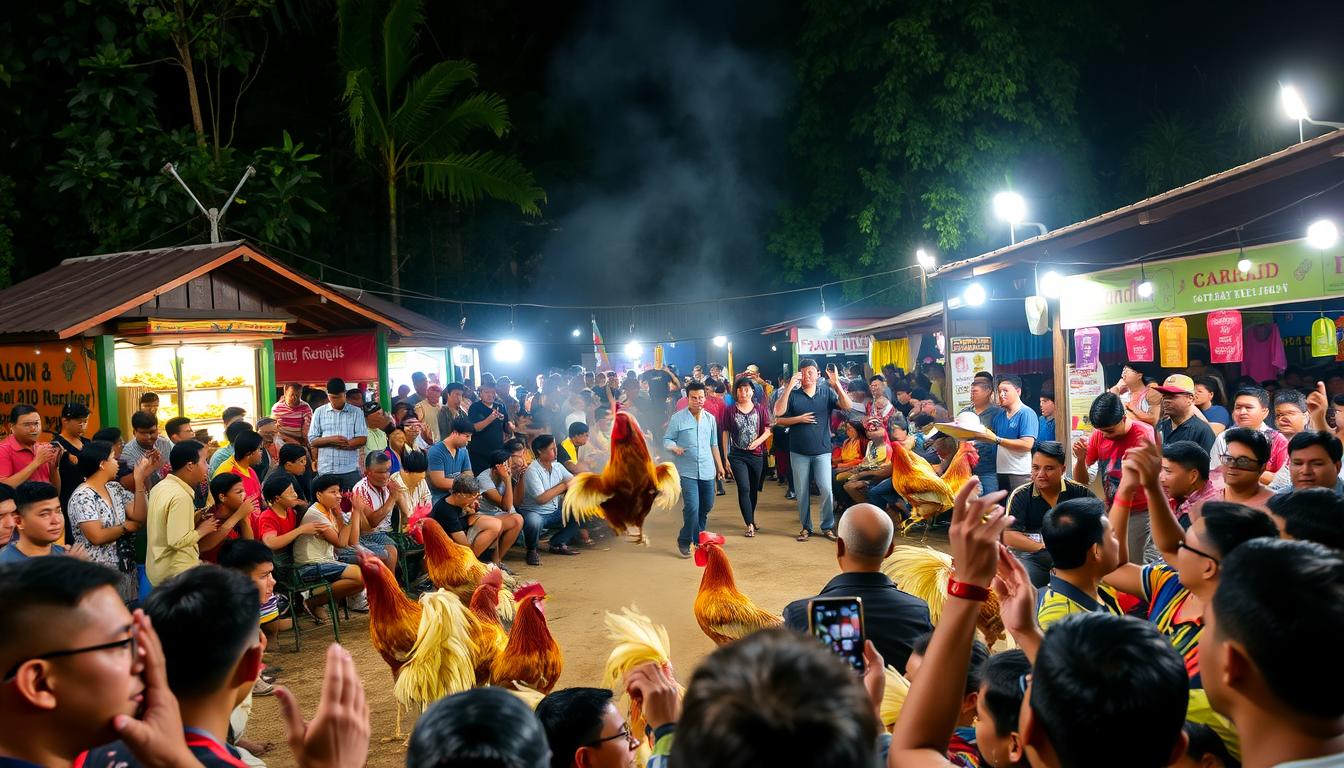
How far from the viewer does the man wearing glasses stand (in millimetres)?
2738

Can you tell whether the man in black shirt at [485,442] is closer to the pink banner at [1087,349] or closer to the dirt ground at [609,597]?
the dirt ground at [609,597]

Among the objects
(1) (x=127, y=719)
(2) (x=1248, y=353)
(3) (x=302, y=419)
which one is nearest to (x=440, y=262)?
(3) (x=302, y=419)

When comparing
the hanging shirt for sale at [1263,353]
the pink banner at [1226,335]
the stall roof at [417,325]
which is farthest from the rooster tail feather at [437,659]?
the stall roof at [417,325]

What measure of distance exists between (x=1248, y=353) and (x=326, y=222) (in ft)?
60.4

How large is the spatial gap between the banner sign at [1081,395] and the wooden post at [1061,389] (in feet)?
0.14

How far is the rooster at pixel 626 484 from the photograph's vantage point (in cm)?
591

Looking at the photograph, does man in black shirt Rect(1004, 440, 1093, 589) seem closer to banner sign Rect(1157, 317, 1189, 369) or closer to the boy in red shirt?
the boy in red shirt

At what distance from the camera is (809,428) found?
10.7 metres

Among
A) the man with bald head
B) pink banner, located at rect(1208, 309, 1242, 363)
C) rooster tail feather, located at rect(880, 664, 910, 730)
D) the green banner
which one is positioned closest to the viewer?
rooster tail feather, located at rect(880, 664, 910, 730)

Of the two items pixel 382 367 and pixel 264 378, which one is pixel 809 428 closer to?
pixel 382 367

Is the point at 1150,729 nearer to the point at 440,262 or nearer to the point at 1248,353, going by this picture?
the point at 1248,353

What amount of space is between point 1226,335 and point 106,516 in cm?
1015

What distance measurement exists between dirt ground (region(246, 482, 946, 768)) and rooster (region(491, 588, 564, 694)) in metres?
0.92

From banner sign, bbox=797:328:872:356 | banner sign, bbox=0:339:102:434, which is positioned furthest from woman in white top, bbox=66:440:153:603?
banner sign, bbox=797:328:872:356
